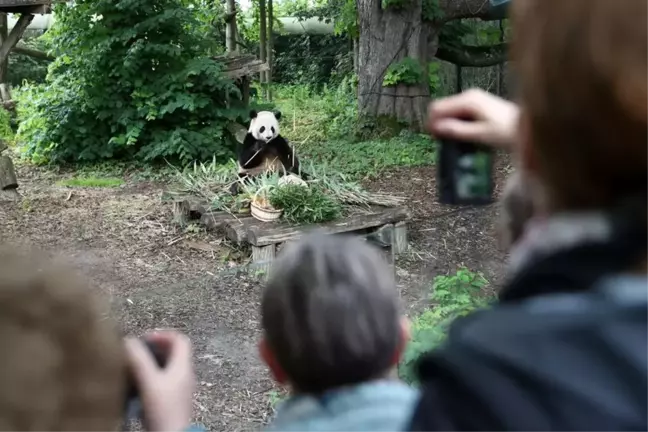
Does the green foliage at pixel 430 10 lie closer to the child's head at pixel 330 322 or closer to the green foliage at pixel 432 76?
the green foliage at pixel 432 76

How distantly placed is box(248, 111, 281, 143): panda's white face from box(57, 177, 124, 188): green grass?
8.33 feet

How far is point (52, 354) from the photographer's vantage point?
0.69 meters

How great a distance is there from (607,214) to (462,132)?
1.11 ft

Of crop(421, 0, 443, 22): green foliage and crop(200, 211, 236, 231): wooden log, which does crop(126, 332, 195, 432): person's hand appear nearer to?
crop(200, 211, 236, 231): wooden log

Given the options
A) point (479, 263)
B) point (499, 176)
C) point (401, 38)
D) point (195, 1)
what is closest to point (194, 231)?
point (479, 263)

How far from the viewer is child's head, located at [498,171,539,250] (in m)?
0.82

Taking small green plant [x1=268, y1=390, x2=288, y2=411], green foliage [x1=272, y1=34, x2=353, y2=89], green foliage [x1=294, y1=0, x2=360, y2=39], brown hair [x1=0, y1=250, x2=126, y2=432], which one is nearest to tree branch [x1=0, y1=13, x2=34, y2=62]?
green foliage [x1=294, y1=0, x2=360, y2=39]

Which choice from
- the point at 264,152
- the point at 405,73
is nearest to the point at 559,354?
the point at 264,152

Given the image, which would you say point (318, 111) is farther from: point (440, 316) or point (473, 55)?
point (440, 316)

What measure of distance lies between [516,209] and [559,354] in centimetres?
30

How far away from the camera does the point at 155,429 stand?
898mm

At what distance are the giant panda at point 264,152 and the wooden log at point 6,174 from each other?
2.33 metres

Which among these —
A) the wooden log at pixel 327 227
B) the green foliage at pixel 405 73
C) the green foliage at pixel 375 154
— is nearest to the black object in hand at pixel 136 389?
the wooden log at pixel 327 227

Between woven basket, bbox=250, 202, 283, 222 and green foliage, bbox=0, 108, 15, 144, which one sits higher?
green foliage, bbox=0, 108, 15, 144
